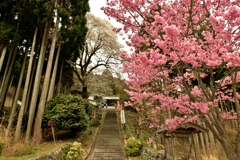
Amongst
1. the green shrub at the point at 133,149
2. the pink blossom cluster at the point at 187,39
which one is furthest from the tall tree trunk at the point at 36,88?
the pink blossom cluster at the point at 187,39

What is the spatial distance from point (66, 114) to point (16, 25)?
5.58m

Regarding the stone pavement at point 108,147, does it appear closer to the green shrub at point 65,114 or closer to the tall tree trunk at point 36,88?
the green shrub at point 65,114

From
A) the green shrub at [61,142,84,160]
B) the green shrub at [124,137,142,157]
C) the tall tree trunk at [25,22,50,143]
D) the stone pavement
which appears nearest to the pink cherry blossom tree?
the green shrub at [61,142,84,160]

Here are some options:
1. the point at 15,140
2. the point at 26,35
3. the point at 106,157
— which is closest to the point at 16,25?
the point at 26,35

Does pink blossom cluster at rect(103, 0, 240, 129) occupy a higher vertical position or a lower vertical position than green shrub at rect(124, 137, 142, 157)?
higher

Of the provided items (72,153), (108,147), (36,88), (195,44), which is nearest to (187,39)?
(195,44)

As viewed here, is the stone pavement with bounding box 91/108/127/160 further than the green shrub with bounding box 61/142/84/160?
Yes

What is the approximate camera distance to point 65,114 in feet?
33.4

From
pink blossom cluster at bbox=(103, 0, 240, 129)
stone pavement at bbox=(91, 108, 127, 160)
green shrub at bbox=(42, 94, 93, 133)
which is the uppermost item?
pink blossom cluster at bbox=(103, 0, 240, 129)

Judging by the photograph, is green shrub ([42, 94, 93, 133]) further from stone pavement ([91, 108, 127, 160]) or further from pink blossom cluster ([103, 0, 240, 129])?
pink blossom cluster ([103, 0, 240, 129])

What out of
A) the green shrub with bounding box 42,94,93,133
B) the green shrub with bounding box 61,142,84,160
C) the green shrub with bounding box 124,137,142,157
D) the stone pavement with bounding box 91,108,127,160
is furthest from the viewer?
the green shrub with bounding box 42,94,93,133

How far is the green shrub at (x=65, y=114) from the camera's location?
33.1 ft

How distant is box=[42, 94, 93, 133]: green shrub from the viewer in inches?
397

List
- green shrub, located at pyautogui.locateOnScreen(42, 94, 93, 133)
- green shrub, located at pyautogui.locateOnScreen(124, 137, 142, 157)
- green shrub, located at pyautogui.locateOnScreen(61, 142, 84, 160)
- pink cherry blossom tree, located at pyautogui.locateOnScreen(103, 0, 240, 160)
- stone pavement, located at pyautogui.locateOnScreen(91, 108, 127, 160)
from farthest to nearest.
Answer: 1. green shrub, located at pyautogui.locateOnScreen(42, 94, 93, 133)
2. green shrub, located at pyautogui.locateOnScreen(124, 137, 142, 157)
3. stone pavement, located at pyautogui.locateOnScreen(91, 108, 127, 160)
4. green shrub, located at pyautogui.locateOnScreen(61, 142, 84, 160)
5. pink cherry blossom tree, located at pyautogui.locateOnScreen(103, 0, 240, 160)
